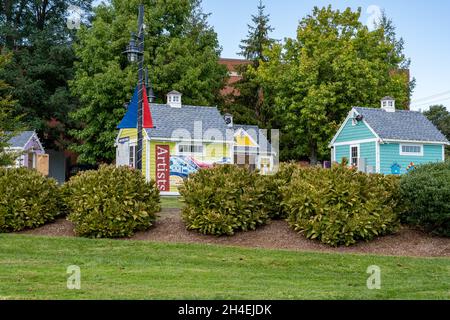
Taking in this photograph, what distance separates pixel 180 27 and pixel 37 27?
13.3m

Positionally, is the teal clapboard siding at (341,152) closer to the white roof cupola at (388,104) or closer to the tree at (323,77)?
the white roof cupola at (388,104)

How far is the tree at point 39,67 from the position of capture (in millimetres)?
38312

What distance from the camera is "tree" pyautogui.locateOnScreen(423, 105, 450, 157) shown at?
57750 millimetres

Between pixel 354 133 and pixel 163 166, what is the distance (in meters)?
10.4

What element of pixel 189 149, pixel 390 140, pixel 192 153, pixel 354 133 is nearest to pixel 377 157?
pixel 390 140

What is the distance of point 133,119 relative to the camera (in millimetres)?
15211

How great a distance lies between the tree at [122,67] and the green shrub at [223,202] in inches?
800

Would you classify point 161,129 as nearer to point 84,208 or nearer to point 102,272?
point 84,208

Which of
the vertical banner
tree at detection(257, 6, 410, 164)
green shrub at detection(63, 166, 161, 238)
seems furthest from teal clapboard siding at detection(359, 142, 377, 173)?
green shrub at detection(63, 166, 161, 238)

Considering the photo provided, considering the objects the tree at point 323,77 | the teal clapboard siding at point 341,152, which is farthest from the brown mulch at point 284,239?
the tree at point 323,77

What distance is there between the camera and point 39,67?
3878 centimetres

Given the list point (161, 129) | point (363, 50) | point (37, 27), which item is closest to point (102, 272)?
point (161, 129)

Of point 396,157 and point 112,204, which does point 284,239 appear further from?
point 396,157

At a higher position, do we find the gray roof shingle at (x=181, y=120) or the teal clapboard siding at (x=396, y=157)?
the gray roof shingle at (x=181, y=120)
